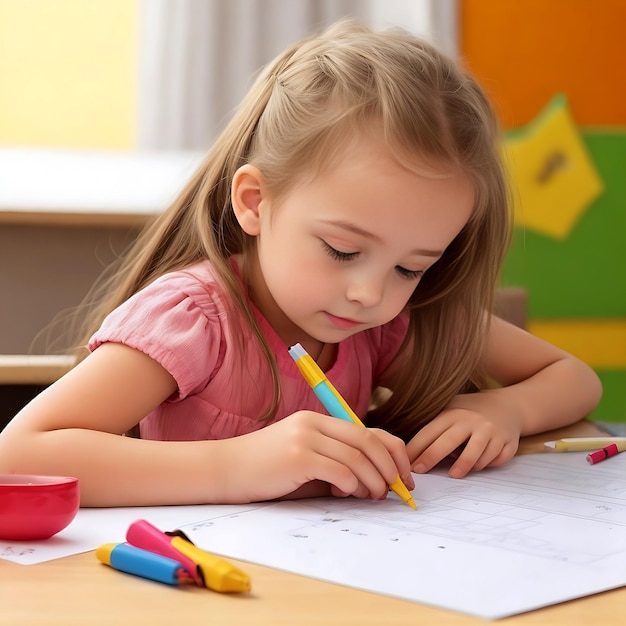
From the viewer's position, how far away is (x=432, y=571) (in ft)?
1.93

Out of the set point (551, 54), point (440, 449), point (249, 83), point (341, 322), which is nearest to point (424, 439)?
point (440, 449)

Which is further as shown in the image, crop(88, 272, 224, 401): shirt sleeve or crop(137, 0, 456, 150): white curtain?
crop(137, 0, 456, 150): white curtain

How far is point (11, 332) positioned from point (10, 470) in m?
1.12

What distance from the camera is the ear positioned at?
100cm

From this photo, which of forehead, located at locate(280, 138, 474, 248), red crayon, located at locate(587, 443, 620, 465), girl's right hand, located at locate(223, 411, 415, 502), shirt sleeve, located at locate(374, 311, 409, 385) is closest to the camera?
girl's right hand, located at locate(223, 411, 415, 502)

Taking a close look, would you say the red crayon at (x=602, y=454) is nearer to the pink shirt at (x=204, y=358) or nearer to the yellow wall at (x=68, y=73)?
the pink shirt at (x=204, y=358)

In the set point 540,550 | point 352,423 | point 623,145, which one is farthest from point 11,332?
point 623,145

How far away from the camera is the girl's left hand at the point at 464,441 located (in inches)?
36.9

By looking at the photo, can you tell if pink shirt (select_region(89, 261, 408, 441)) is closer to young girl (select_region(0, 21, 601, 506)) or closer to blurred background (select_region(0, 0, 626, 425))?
young girl (select_region(0, 21, 601, 506))

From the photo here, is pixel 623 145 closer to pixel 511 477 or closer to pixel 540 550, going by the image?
pixel 511 477

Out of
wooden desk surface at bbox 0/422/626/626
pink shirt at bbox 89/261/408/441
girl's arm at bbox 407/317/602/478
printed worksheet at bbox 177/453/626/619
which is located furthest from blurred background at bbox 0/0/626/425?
wooden desk surface at bbox 0/422/626/626

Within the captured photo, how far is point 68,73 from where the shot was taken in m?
2.80

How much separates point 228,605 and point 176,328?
45cm

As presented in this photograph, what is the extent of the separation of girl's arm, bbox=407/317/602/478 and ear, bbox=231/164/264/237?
0.27 metres
